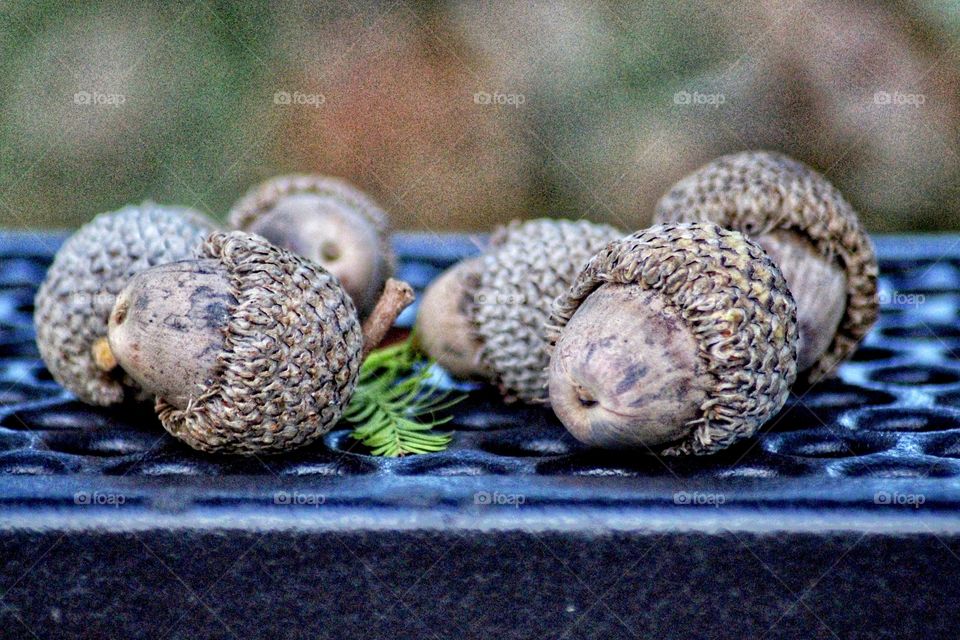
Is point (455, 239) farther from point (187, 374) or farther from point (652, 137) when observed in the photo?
point (187, 374)

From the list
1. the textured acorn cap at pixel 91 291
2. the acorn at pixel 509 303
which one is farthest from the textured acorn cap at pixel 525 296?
the textured acorn cap at pixel 91 291

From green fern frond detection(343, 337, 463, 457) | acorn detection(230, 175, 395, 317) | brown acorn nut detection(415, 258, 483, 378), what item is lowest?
green fern frond detection(343, 337, 463, 457)

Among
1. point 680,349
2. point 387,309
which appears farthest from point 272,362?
point 680,349

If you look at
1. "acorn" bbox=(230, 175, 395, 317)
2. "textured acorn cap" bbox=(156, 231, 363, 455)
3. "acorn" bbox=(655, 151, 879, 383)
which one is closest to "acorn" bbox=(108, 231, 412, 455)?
"textured acorn cap" bbox=(156, 231, 363, 455)

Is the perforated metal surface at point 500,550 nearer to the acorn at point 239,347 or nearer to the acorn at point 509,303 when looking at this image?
the acorn at point 239,347

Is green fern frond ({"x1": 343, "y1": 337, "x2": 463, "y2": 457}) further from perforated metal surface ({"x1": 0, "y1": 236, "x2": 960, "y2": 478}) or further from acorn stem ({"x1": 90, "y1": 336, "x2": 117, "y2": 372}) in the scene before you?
acorn stem ({"x1": 90, "y1": 336, "x2": 117, "y2": 372})

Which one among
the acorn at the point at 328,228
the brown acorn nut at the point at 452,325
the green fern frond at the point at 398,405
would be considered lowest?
the green fern frond at the point at 398,405

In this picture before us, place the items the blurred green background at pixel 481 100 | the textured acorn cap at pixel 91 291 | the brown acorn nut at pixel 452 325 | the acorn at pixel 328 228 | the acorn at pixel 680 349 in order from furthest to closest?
the blurred green background at pixel 481 100 < the acorn at pixel 328 228 < the brown acorn nut at pixel 452 325 < the textured acorn cap at pixel 91 291 < the acorn at pixel 680 349
